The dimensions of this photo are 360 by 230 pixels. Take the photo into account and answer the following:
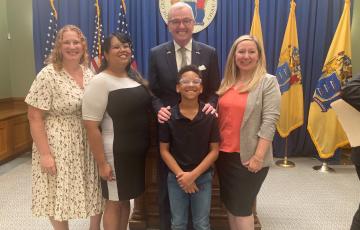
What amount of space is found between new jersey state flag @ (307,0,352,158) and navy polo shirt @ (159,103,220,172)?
2.70 metres

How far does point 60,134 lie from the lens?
1.77 m

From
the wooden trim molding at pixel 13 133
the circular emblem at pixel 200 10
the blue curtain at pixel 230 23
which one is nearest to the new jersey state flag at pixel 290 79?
the blue curtain at pixel 230 23

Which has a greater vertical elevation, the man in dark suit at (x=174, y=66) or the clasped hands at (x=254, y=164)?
the man in dark suit at (x=174, y=66)

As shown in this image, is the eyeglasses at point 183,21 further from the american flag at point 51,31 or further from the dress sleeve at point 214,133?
the american flag at point 51,31

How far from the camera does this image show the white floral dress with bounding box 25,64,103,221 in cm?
175

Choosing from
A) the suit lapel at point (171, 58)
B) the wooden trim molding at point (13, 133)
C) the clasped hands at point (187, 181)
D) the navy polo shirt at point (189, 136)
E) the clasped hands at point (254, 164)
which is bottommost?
the wooden trim molding at point (13, 133)

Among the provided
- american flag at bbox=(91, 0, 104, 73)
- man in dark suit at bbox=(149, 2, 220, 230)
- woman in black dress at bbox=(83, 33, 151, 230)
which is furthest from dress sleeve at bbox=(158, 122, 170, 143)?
american flag at bbox=(91, 0, 104, 73)

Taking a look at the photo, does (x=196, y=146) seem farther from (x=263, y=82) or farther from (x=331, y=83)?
(x=331, y=83)

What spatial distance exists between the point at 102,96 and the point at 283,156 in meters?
3.65

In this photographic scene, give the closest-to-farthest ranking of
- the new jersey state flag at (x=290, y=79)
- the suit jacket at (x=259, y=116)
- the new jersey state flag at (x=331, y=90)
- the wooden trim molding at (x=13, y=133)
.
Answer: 1. the suit jacket at (x=259, y=116)
2. the new jersey state flag at (x=331, y=90)
3. the new jersey state flag at (x=290, y=79)
4. the wooden trim molding at (x=13, y=133)

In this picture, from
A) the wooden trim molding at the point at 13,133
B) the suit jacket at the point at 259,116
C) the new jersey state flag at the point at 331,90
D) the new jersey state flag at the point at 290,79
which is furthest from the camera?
the wooden trim molding at the point at 13,133

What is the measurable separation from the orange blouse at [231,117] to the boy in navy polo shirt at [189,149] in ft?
0.16

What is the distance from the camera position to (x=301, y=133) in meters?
4.61

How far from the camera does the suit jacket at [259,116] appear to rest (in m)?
Answer: 1.65
